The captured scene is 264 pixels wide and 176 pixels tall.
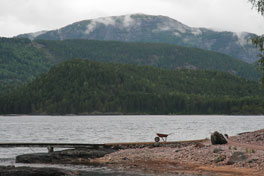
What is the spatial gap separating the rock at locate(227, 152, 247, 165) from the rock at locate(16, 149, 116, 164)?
1555 centimetres

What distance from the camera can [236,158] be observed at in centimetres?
3928

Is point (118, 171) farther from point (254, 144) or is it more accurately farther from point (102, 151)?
point (254, 144)

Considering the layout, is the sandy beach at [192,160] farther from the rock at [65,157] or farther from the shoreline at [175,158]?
the rock at [65,157]

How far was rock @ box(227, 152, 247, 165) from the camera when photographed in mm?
38781

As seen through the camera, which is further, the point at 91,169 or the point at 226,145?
the point at 226,145

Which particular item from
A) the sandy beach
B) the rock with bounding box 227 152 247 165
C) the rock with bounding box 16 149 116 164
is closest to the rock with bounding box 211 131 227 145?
the sandy beach

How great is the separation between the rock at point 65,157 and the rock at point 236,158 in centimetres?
1555

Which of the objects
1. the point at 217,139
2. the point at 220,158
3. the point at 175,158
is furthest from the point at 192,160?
the point at 217,139

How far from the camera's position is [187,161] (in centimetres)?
4225

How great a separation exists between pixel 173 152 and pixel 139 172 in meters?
9.06

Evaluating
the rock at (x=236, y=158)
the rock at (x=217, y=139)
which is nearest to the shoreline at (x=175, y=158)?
the rock at (x=236, y=158)

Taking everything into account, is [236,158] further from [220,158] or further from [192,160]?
[192,160]

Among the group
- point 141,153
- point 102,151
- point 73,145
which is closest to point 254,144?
point 141,153

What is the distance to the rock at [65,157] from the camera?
47188mm
